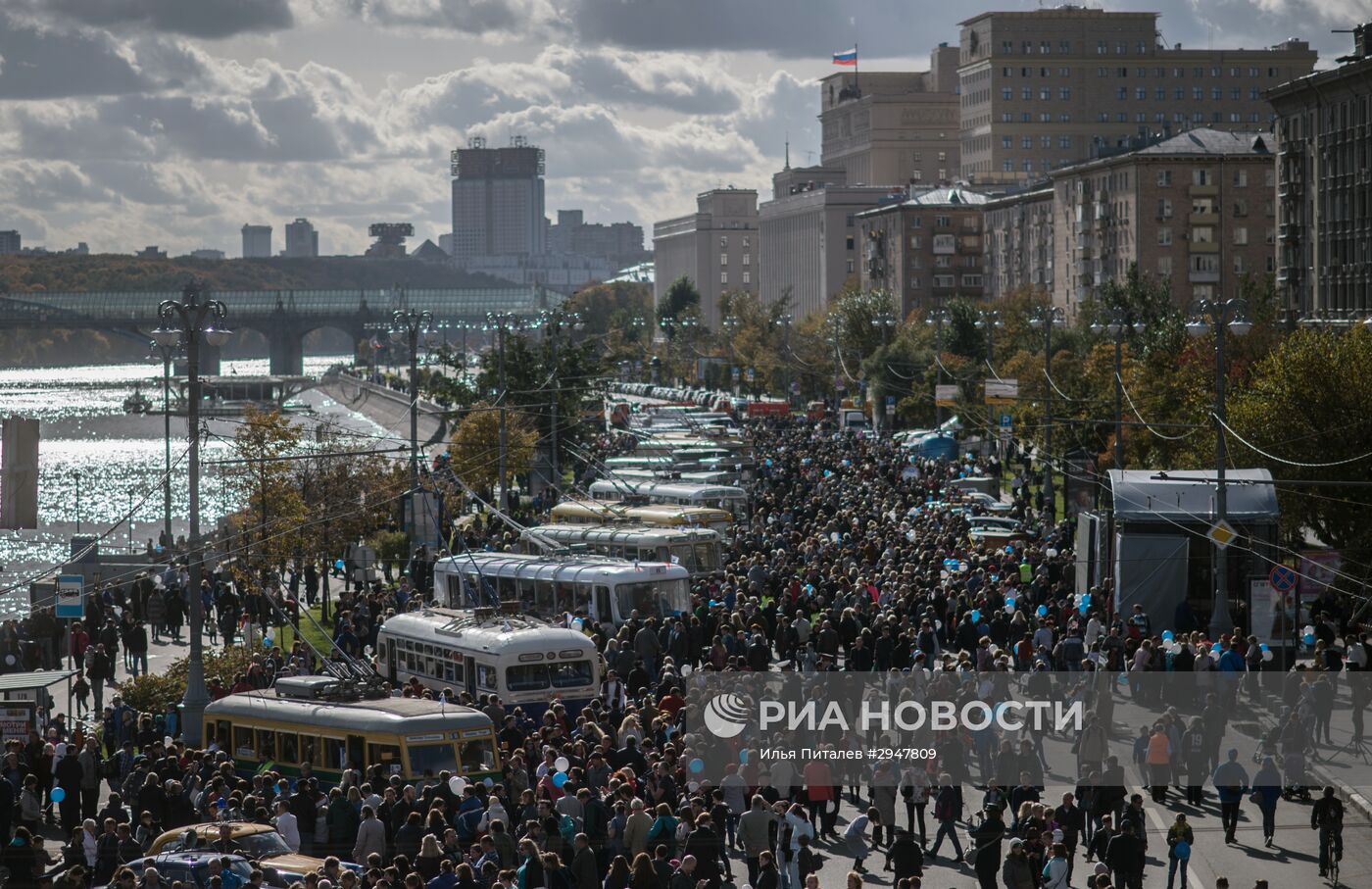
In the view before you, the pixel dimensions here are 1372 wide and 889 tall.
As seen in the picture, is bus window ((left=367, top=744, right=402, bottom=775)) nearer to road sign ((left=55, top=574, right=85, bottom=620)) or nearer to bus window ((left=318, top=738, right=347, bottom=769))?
bus window ((left=318, top=738, right=347, bottom=769))

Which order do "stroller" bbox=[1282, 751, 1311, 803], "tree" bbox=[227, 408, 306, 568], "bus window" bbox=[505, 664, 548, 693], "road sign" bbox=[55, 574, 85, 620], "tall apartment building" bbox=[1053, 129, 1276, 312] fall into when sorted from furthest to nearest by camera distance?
"tall apartment building" bbox=[1053, 129, 1276, 312]
"tree" bbox=[227, 408, 306, 568]
"road sign" bbox=[55, 574, 85, 620]
"bus window" bbox=[505, 664, 548, 693]
"stroller" bbox=[1282, 751, 1311, 803]

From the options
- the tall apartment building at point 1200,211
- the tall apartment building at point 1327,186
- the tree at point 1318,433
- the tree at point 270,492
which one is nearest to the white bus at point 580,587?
the tree at point 270,492

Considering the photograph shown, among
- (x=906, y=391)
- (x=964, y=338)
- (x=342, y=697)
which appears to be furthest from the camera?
(x=964, y=338)

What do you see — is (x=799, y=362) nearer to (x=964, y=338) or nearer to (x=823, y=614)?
(x=964, y=338)

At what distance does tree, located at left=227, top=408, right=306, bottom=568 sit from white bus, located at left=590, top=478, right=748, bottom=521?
27.6 ft

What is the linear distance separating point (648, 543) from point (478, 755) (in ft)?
61.7

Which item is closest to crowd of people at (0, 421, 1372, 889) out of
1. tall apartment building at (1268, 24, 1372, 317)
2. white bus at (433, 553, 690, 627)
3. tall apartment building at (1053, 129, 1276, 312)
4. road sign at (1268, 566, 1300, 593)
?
white bus at (433, 553, 690, 627)

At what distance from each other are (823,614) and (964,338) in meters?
66.9

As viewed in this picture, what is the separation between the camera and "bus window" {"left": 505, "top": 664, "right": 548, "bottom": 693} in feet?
88.0

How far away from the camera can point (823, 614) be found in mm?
29875

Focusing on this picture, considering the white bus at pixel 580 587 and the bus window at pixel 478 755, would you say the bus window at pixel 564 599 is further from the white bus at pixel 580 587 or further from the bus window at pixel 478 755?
the bus window at pixel 478 755

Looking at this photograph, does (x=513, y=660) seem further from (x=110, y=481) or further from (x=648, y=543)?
(x=110, y=481)

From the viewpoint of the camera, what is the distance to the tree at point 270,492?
145ft

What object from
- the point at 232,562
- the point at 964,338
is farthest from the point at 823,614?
the point at 964,338
